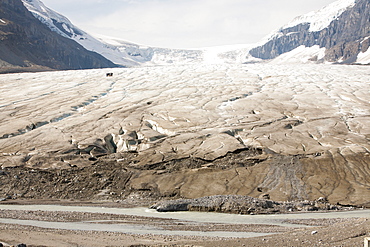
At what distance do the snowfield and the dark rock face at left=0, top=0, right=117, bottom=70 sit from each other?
10189cm

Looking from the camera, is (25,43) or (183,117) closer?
(183,117)

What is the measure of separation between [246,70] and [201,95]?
19.3 m

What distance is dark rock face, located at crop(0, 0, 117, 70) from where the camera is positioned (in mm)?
148500

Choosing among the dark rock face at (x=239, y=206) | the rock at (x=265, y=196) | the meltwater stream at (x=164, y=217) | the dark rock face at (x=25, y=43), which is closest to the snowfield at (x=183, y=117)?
the rock at (x=265, y=196)

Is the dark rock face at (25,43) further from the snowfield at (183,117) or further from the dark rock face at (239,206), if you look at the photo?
the dark rock face at (239,206)

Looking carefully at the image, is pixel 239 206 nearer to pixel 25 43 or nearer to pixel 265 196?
pixel 265 196

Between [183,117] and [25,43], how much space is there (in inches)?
6002

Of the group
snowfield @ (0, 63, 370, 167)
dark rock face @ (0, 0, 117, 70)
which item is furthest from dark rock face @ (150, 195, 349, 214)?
dark rock face @ (0, 0, 117, 70)

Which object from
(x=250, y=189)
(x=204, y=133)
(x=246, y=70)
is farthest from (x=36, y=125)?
(x=246, y=70)

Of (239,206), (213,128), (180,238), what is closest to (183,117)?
(213,128)

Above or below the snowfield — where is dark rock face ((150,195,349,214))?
below

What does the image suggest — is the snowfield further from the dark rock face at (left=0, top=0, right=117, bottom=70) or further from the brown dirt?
the dark rock face at (left=0, top=0, right=117, bottom=70)

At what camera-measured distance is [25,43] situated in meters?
166

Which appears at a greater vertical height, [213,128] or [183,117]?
[183,117]
